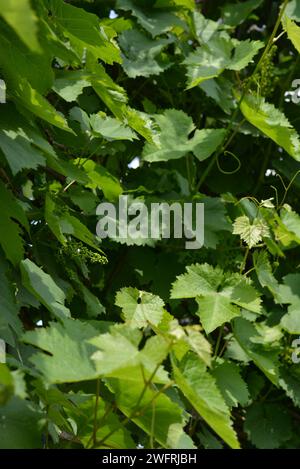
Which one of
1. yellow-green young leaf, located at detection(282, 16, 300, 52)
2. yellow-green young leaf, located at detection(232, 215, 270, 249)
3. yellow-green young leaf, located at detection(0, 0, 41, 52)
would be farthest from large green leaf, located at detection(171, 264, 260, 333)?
yellow-green young leaf, located at detection(0, 0, 41, 52)

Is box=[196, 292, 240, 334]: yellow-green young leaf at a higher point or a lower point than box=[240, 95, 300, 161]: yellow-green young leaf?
lower

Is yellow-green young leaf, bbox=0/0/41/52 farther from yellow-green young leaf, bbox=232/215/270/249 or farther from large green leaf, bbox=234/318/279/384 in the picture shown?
large green leaf, bbox=234/318/279/384

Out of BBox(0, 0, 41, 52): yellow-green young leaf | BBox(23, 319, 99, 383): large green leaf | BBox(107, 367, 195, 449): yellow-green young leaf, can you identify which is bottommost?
BBox(107, 367, 195, 449): yellow-green young leaf

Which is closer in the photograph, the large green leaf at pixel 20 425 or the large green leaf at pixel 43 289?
the large green leaf at pixel 20 425

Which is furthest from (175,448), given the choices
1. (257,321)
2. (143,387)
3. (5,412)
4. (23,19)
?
(257,321)

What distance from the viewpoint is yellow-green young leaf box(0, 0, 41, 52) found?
0.59 metres

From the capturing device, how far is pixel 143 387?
2.94 ft

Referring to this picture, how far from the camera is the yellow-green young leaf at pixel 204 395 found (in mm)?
819

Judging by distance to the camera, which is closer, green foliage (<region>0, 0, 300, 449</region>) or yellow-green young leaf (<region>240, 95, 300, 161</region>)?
green foliage (<region>0, 0, 300, 449</region>)

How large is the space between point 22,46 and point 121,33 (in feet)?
3.30

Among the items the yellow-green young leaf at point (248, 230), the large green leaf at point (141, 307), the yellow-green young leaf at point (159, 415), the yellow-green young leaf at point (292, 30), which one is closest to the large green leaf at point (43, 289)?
the large green leaf at point (141, 307)

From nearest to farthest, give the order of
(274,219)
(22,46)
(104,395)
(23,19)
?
(23,19) < (22,46) < (104,395) < (274,219)

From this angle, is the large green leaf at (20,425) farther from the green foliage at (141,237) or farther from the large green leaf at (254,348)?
the large green leaf at (254,348)

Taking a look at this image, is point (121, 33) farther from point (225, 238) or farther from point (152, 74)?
point (225, 238)
